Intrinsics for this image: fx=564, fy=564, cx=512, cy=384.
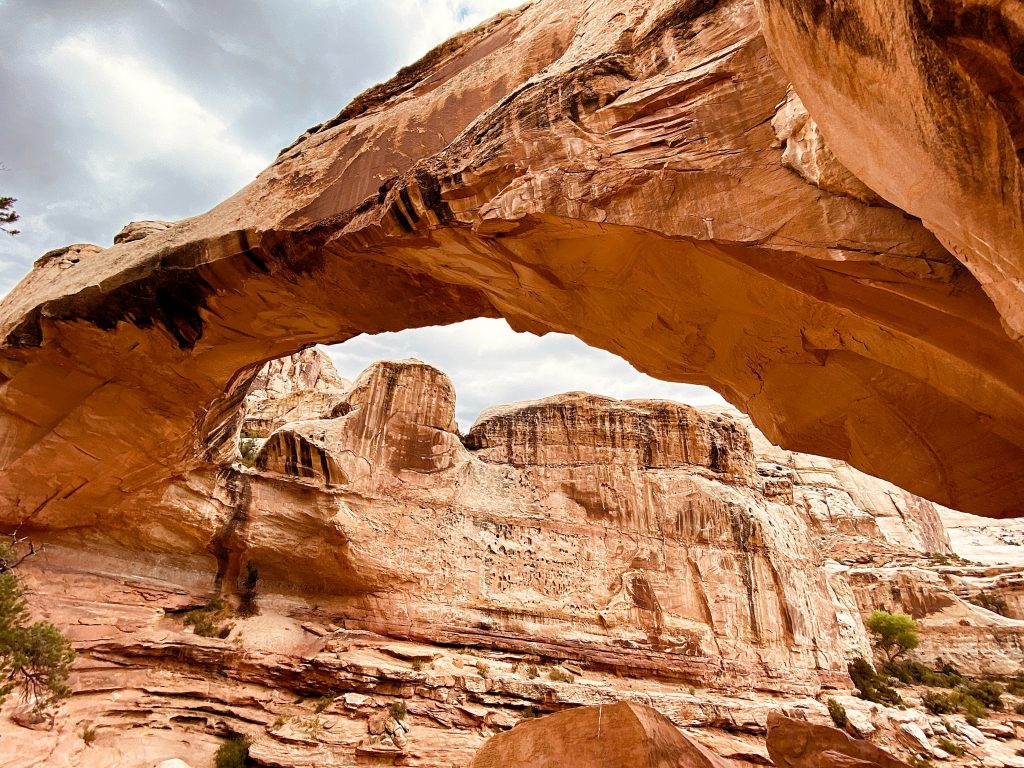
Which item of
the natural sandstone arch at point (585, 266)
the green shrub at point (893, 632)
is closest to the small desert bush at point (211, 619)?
the natural sandstone arch at point (585, 266)

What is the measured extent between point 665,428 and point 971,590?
72.6 ft

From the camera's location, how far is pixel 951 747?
19.0 meters

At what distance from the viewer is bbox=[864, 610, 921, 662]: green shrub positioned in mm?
27281

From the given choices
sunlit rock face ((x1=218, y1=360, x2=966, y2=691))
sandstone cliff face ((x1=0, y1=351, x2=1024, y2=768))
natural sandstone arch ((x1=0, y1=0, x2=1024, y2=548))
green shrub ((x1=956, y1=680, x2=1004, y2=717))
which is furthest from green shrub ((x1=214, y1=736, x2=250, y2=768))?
green shrub ((x1=956, y1=680, x2=1004, y2=717))

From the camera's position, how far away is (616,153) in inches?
225

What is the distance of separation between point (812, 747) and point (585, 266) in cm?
651

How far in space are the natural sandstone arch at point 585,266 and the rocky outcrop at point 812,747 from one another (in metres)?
3.18

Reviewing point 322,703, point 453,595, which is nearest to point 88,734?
point 322,703

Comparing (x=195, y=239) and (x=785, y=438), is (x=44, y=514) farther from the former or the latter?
(x=785, y=438)

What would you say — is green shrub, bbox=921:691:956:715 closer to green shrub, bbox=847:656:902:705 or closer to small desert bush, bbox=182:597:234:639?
green shrub, bbox=847:656:902:705

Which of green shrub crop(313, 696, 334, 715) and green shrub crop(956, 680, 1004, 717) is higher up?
green shrub crop(956, 680, 1004, 717)

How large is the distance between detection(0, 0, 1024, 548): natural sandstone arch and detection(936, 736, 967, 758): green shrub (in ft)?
61.5

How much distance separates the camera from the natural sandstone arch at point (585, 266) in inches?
196

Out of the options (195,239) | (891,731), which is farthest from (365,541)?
(891,731)
